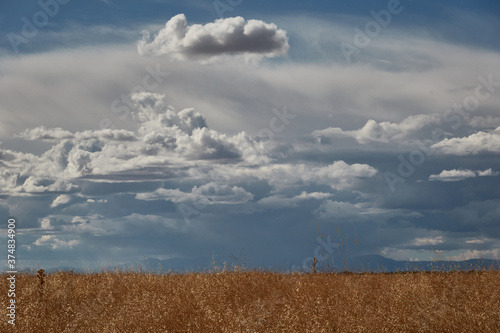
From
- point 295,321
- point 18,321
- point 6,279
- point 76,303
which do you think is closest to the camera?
point 295,321

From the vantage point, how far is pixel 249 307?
8.80m

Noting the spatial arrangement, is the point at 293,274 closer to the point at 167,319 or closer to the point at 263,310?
the point at 263,310

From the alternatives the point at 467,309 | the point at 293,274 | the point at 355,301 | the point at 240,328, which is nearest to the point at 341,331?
the point at 240,328

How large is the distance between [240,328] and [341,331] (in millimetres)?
1506

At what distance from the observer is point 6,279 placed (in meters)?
13.5

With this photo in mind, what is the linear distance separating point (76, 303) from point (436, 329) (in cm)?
719

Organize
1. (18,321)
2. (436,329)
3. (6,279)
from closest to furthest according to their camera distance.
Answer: (436,329)
(18,321)
(6,279)

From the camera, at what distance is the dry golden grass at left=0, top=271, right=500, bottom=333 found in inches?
286

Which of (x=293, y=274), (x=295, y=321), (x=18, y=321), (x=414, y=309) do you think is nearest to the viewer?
(x=295, y=321)

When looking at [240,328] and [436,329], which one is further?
[436,329]

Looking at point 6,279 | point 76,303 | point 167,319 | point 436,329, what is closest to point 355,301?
point 436,329

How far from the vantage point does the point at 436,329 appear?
745 centimetres

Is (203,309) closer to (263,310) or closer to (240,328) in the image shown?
(263,310)

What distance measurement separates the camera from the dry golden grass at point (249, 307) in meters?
7.26
